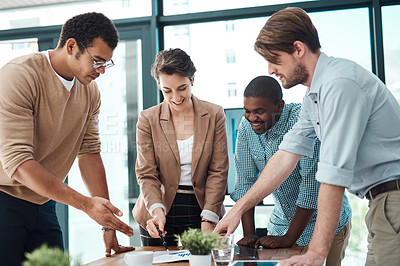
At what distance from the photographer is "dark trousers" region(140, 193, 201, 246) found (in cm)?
220

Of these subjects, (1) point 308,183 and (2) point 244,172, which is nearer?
(1) point 308,183

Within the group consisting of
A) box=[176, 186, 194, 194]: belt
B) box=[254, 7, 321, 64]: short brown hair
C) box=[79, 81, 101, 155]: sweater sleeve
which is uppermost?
box=[254, 7, 321, 64]: short brown hair

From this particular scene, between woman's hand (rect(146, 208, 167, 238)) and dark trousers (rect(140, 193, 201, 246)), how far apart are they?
0.50 feet

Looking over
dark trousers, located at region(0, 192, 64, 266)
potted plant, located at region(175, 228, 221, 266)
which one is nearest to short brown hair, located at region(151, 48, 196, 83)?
dark trousers, located at region(0, 192, 64, 266)

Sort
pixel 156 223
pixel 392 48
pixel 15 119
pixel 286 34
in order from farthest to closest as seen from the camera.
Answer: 1. pixel 392 48
2. pixel 156 223
3. pixel 15 119
4. pixel 286 34

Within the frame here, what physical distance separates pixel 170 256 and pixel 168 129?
750mm

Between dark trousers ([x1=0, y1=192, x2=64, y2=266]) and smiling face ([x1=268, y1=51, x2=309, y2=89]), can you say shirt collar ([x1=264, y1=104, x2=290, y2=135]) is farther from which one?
dark trousers ([x1=0, y1=192, x2=64, y2=266])

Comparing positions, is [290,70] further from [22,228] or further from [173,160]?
[22,228]

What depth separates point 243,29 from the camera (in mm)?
3588

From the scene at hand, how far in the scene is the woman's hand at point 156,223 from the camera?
1.92 m

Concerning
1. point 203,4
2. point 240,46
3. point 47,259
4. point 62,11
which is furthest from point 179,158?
point 62,11

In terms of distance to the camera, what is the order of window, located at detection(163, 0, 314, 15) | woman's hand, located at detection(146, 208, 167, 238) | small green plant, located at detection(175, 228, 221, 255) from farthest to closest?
window, located at detection(163, 0, 314, 15) < woman's hand, located at detection(146, 208, 167, 238) < small green plant, located at detection(175, 228, 221, 255)

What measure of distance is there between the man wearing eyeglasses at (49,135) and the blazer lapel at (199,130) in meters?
0.48

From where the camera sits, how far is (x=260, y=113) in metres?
2.06
